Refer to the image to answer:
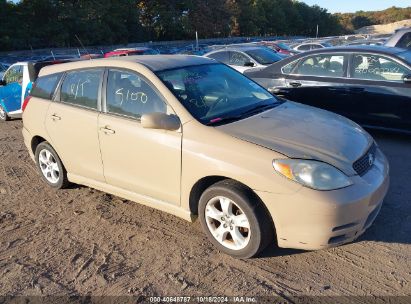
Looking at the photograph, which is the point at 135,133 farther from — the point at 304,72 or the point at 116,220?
the point at 304,72

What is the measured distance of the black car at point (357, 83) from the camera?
20.4 ft

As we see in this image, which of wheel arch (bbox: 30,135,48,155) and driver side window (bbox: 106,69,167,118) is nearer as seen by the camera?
driver side window (bbox: 106,69,167,118)

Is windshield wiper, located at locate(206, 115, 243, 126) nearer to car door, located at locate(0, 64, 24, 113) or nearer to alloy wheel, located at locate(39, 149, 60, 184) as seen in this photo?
alloy wheel, located at locate(39, 149, 60, 184)

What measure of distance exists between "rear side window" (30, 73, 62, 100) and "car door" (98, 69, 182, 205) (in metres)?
1.12

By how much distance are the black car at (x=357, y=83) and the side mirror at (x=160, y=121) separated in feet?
13.1

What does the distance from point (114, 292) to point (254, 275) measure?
42.9 inches

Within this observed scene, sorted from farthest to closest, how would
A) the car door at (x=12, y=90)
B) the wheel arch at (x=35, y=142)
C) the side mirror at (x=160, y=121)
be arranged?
the car door at (x=12, y=90), the wheel arch at (x=35, y=142), the side mirror at (x=160, y=121)

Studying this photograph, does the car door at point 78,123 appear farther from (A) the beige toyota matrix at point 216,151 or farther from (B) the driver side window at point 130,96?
(B) the driver side window at point 130,96

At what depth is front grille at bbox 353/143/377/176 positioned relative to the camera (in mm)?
3321

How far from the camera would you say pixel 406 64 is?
6.20 meters

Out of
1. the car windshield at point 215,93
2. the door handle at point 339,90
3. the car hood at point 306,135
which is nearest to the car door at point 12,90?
the car windshield at point 215,93

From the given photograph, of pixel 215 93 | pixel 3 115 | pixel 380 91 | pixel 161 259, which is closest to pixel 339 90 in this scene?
pixel 380 91

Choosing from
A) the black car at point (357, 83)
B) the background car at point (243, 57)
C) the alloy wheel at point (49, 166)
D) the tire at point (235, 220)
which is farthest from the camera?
the background car at point (243, 57)

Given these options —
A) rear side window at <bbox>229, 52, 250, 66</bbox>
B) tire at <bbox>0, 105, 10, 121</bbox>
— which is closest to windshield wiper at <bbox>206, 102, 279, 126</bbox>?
rear side window at <bbox>229, 52, 250, 66</bbox>
